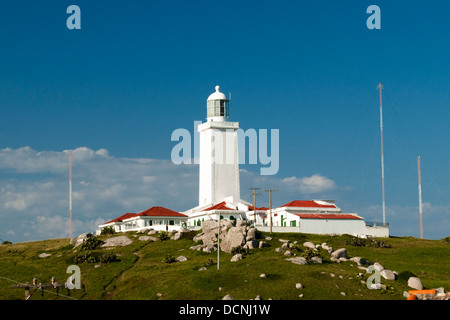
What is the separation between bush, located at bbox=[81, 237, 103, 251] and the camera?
105125 mm

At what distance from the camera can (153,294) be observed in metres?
79.6

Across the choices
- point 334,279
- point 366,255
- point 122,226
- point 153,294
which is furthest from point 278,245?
point 122,226

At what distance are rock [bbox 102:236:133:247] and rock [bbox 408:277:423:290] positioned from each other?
42.9m

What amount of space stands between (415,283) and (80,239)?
53.3 m

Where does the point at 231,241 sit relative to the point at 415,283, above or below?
above

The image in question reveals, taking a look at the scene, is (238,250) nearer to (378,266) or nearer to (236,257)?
(236,257)

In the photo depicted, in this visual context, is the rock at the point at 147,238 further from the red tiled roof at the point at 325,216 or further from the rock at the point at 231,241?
the red tiled roof at the point at 325,216

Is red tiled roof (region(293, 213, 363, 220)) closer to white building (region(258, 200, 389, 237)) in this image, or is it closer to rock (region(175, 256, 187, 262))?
white building (region(258, 200, 389, 237))

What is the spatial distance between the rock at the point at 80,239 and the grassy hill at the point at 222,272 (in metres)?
1.51

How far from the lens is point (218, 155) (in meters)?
Result: 128

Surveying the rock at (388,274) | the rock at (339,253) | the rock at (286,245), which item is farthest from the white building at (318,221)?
the rock at (388,274)

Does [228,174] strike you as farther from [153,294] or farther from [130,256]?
[153,294]

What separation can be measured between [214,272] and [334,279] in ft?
46.3

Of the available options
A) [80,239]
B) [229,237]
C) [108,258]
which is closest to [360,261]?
[229,237]
